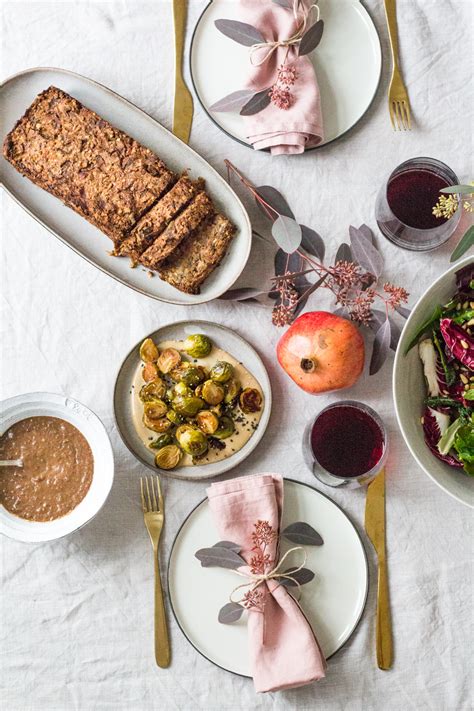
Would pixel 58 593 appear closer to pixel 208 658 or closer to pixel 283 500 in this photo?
pixel 208 658

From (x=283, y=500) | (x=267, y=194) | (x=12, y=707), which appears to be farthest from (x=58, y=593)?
(x=267, y=194)

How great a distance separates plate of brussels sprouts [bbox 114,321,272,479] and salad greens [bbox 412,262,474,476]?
0.41 metres

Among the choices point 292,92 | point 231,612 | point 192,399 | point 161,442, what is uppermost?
point 292,92

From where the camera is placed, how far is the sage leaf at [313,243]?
66.6 inches

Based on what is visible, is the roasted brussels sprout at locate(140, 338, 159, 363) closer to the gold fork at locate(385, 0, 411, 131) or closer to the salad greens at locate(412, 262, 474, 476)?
the salad greens at locate(412, 262, 474, 476)

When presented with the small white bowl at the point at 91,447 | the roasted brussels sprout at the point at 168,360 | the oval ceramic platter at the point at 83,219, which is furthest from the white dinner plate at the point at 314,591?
the oval ceramic platter at the point at 83,219

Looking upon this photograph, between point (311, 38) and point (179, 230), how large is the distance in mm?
545

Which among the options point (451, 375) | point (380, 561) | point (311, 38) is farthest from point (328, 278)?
point (380, 561)

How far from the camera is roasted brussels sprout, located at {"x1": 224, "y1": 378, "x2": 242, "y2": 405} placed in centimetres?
167

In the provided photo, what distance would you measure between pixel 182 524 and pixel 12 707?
0.64 metres

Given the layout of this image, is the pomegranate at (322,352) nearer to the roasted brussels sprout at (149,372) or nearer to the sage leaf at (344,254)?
the sage leaf at (344,254)

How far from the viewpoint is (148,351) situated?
1.67m

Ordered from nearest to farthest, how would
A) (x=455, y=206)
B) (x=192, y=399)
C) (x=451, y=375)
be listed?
(x=451, y=375) < (x=455, y=206) < (x=192, y=399)

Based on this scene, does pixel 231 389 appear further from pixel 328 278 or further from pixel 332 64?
pixel 332 64
